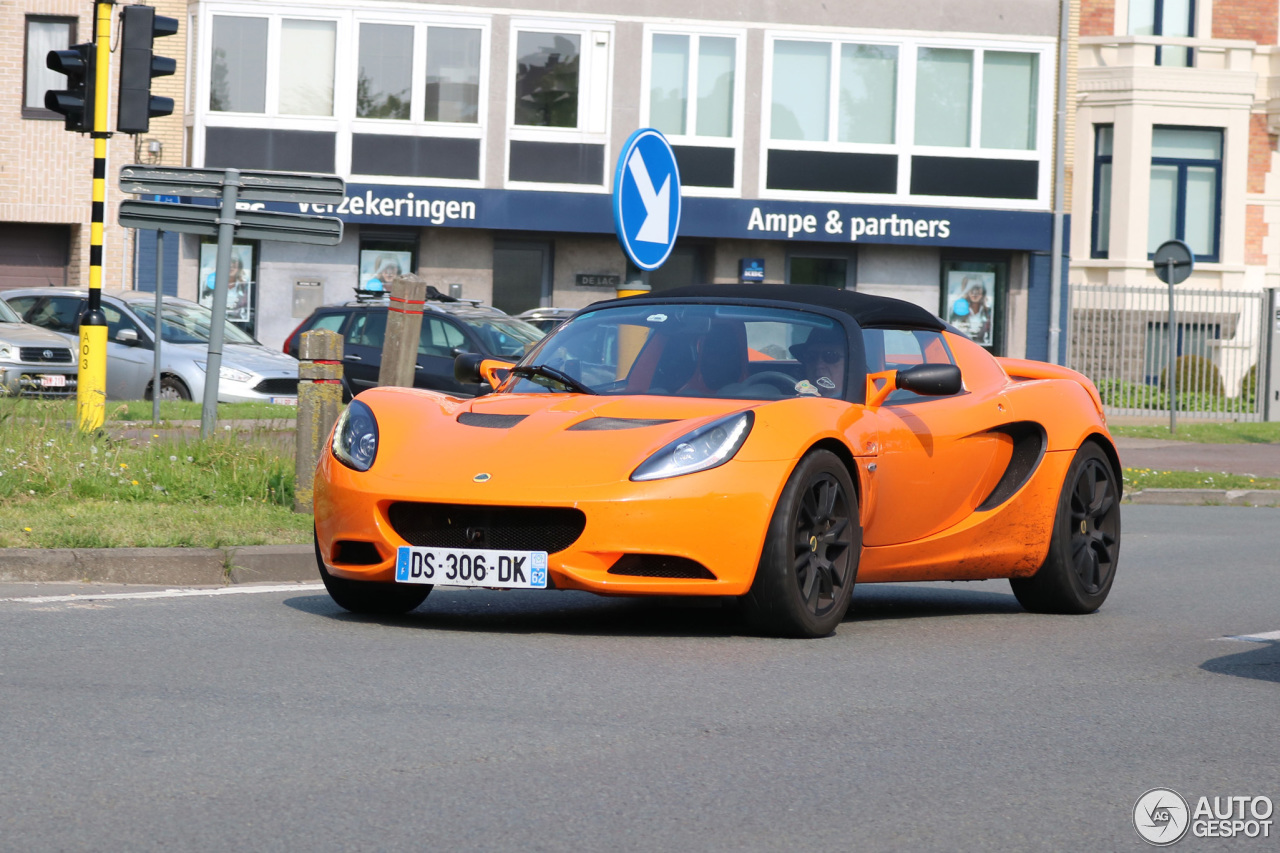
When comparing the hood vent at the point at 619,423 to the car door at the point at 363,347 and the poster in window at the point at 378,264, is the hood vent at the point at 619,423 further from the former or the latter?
the poster in window at the point at 378,264

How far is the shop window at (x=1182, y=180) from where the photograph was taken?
36.9 m

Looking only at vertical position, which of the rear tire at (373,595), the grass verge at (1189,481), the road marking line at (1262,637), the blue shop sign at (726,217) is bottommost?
the road marking line at (1262,637)

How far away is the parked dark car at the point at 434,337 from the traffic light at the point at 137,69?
29.2 ft

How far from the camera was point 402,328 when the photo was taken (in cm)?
1161

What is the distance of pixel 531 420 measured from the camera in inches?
283

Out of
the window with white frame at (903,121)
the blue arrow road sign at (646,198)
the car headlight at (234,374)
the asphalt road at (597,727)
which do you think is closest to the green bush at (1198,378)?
the window with white frame at (903,121)

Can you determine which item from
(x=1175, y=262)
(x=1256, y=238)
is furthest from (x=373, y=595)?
(x=1256, y=238)

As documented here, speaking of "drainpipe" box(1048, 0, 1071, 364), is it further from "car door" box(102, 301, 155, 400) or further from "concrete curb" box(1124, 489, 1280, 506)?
"car door" box(102, 301, 155, 400)

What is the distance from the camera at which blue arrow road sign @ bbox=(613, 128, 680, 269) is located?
11648 millimetres

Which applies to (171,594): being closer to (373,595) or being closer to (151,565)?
(151,565)

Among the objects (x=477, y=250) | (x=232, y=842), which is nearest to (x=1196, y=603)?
(x=232, y=842)

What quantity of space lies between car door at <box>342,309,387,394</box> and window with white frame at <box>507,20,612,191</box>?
8.40 m

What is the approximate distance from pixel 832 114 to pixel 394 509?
25969 mm

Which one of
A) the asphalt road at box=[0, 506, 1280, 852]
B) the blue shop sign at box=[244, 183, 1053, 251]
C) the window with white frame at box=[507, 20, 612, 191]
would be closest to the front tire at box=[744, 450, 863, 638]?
the asphalt road at box=[0, 506, 1280, 852]
